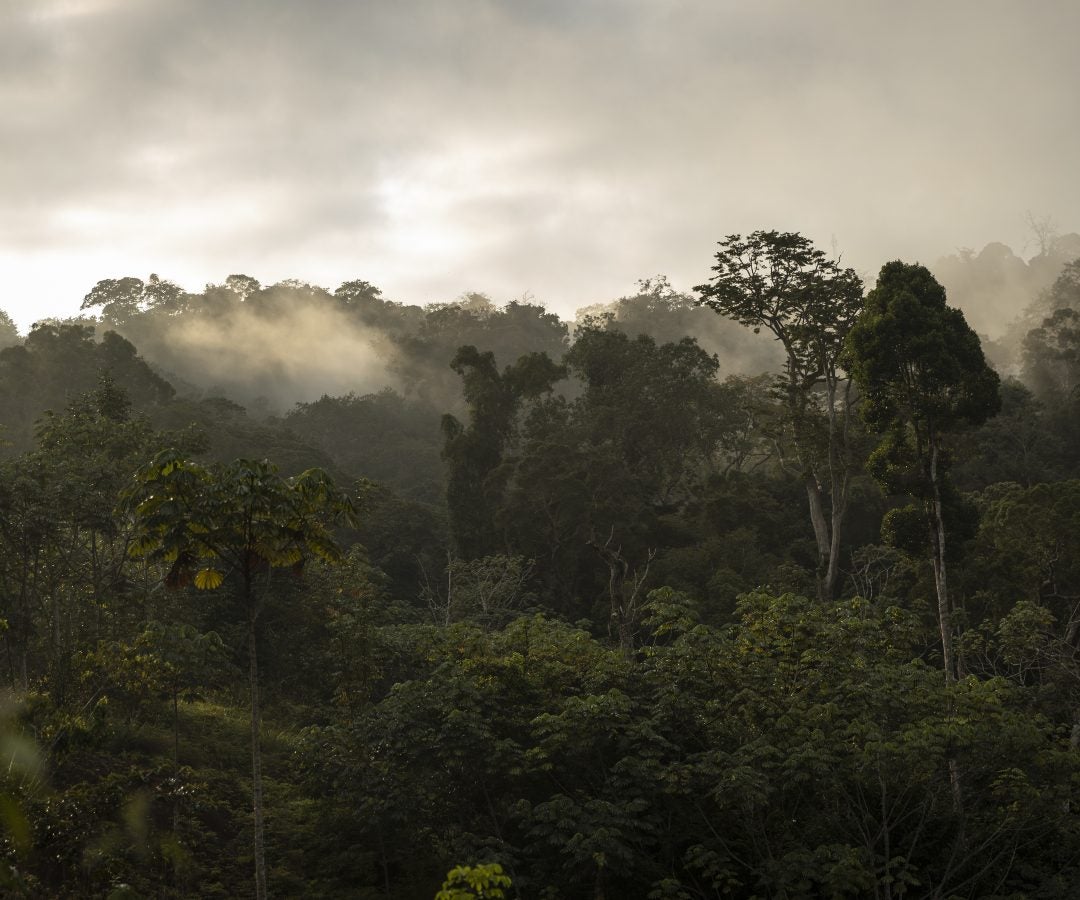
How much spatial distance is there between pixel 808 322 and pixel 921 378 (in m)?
7.88

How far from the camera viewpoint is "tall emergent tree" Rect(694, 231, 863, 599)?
2739 centimetres

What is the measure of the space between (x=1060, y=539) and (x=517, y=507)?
17.3 m

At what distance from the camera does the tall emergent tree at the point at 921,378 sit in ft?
65.6

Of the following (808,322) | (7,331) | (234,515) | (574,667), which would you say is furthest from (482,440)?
(7,331)

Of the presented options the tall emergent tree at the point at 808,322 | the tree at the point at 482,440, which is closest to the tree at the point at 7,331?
the tree at the point at 482,440

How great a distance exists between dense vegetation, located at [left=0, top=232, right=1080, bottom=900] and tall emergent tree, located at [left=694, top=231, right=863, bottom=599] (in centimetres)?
10

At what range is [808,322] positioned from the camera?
27.8 meters

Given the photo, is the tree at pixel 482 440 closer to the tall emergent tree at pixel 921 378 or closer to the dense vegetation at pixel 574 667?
the dense vegetation at pixel 574 667

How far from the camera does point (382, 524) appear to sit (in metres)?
36.7

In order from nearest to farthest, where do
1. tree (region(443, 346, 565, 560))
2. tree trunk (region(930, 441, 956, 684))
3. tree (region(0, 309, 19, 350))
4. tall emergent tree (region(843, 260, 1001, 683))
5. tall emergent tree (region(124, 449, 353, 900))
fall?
1. tall emergent tree (region(124, 449, 353, 900))
2. tree trunk (region(930, 441, 956, 684))
3. tall emergent tree (region(843, 260, 1001, 683))
4. tree (region(443, 346, 565, 560))
5. tree (region(0, 309, 19, 350))

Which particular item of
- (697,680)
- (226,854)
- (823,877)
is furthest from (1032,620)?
(226,854)

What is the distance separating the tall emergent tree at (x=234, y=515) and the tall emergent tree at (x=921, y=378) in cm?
1290

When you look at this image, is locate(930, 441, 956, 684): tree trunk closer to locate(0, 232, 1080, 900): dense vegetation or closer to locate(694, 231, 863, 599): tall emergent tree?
locate(0, 232, 1080, 900): dense vegetation

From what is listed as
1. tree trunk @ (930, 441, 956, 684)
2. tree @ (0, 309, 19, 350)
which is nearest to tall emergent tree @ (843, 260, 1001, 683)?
tree trunk @ (930, 441, 956, 684)
